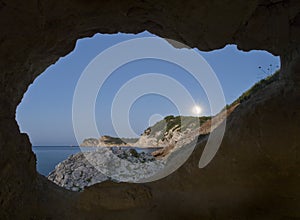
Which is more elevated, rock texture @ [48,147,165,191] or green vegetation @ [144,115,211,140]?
green vegetation @ [144,115,211,140]

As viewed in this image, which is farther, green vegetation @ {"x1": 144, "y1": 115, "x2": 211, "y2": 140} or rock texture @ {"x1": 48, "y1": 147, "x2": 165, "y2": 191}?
green vegetation @ {"x1": 144, "y1": 115, "x2": 211, "y2": 140}

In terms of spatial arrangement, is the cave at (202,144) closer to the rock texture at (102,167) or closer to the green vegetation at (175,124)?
the rock texture at (102,167)

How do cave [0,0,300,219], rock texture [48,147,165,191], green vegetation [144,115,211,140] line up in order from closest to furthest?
cave [0,0,300,219], rock texture [48,147,165,191], green vegetation [144,115,211,140]

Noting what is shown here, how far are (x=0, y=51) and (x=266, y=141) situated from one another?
3382 mm

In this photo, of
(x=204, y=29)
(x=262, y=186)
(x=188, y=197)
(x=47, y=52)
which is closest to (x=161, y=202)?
(x=188, y=197)

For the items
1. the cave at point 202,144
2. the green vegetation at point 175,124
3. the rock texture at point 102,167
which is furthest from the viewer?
the green vegetation at point 175,124

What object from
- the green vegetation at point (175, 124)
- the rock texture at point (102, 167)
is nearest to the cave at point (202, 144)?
the rock texture at point (102, 167)

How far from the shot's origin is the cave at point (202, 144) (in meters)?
2.67

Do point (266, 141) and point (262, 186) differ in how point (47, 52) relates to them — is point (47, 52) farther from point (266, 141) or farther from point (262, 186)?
point (262, 186)

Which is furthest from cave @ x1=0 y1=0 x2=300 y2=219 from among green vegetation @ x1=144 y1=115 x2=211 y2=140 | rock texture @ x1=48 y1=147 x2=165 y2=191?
green vegetation @ x1=144 y1=115 x2=211 y2=140

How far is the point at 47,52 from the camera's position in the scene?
335 cm

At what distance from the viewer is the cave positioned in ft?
8.77

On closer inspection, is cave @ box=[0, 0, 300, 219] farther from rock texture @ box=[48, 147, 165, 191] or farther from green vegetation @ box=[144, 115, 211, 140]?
green vegetation @ box=[144, 115, 211, 140]

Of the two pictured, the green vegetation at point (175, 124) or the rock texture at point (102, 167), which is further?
the green vegetation at point (175, 124)
